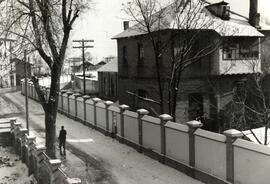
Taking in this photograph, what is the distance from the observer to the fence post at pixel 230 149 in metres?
13.1

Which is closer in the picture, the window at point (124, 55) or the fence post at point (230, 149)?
the fence post at point (230, 149)

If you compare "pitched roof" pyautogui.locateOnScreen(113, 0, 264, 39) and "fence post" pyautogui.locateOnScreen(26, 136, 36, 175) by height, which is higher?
"pitched roof" pyautogui.locateOnScreen(113, 0, 264, 39)

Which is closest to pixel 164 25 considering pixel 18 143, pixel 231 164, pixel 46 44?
pixel 46 44

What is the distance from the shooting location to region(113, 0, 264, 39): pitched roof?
2453 centimetres

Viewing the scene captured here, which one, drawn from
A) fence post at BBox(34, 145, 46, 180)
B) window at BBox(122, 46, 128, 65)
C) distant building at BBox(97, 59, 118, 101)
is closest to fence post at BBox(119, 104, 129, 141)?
fence post at BBox(34, 145, 46, 180)

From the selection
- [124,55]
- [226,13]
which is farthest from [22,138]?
[226,13]

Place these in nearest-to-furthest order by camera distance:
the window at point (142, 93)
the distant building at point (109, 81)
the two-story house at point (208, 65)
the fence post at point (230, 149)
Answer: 1. the fence post at point (230, 149)
2. the two-story house at point (208, 65)
3. the window at point (142, 93)
4. the distant building at point (109, 81)

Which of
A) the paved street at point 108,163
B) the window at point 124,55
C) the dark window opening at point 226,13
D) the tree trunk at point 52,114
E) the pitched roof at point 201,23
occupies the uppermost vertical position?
the dark window opening at point 226,13

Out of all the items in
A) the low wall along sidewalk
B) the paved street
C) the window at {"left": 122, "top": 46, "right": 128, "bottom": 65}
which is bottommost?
the paved street

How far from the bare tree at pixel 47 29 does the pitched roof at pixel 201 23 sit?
21.8 ft

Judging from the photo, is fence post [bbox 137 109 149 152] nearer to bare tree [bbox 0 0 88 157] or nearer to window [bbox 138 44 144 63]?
bare tree [bbox 0 0 88 157]

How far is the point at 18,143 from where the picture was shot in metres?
21.2

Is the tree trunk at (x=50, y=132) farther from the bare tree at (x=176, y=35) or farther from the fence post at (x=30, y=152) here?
the bare tree at (x=176, y=35)

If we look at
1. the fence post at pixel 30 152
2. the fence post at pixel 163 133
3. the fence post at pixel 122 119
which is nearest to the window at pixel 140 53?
the fence post at pixel 122 119
